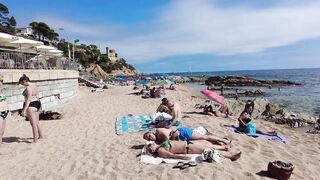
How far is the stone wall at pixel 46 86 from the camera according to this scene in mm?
11430

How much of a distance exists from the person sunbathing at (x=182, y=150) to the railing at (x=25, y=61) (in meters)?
8.63

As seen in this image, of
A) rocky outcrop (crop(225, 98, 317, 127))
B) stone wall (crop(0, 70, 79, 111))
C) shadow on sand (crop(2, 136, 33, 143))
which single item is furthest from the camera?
rocky outcrop (crop(225, 98, 317, 127))

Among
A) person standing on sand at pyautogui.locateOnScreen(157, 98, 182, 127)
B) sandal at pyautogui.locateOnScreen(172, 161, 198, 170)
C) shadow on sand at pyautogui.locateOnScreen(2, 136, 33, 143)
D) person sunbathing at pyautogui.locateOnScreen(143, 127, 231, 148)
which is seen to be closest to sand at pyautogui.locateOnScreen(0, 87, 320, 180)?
shadow on sand at pyautogui.locateOnScreen(2, 136, 33, 143)

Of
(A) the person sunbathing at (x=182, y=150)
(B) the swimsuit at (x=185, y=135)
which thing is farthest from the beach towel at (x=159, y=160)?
(B) the swimsuit at (x=185, y=135)

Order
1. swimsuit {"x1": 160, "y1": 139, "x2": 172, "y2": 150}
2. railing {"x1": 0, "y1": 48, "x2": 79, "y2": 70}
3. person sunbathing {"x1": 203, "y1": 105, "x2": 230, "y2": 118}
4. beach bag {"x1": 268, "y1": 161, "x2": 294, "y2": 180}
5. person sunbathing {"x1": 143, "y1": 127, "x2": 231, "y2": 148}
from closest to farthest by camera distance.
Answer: beach bag {"x1": 268, "y1": 161, "x2": 294, "y2": 180}
swimsuit {"x1": 160, "y1": 139, "x2": 172, "y2": 150}
person sunbathing {"x1": 143, "y1": 127, "x2": 231, "y2": 148}
railing {"x1": 0, "y1": 48, "x2": 79, "y2": 70}
person sunbathing {"x1": 203, "y1": 105, "x2": 230, "y2": 118}

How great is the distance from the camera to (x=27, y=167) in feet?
19.7

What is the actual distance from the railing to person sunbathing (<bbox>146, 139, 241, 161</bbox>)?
8632 mm

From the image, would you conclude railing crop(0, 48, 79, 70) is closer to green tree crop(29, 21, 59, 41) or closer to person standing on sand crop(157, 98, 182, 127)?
person standing on sand crop(157, 98, 182, 127)

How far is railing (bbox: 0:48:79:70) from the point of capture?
39.8 feet

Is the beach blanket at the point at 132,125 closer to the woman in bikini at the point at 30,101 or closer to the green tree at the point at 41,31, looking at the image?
the woman in bikini at the point at 30,101

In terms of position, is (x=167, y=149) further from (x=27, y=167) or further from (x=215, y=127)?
(x=215, y=127)

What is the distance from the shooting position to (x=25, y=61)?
13.4 m

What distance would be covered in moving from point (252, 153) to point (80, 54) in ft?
269

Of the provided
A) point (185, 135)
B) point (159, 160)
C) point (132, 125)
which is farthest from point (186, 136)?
point (132, 125)
